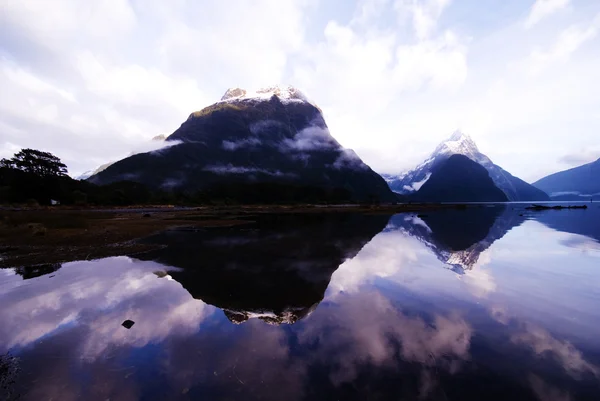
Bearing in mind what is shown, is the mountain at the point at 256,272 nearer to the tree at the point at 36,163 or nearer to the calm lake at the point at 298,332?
the calm lake at the point at 298,332

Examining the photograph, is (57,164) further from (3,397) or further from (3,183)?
(3,397)

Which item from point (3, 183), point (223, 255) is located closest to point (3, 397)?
point (223, 255)

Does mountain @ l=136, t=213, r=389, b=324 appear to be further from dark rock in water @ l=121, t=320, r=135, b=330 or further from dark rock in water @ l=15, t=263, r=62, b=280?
dark rock in water @ l=15, t=263, r=62, b=280

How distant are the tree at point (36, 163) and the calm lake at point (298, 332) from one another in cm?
16024

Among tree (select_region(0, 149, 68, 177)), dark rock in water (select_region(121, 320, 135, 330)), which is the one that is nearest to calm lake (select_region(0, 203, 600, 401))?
dark rock in water (select_region(121, 320, 135, 330))

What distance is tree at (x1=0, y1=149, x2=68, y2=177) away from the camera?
134 metres

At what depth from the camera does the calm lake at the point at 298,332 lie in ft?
27.7

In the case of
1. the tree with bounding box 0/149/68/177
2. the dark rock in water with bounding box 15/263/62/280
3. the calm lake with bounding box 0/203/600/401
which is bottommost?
the calm lake with bounding box 0/203/600/401

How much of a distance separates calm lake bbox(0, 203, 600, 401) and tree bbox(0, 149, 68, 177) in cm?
16024

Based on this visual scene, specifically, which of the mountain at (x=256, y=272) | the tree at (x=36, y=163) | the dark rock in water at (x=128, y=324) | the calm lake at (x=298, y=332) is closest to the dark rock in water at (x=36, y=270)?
the calm lake at (x=298, y=332)

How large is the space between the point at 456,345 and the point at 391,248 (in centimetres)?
2218

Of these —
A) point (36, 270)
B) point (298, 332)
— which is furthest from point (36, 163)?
point (298, 332)

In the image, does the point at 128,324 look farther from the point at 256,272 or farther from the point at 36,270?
the point at 36,270

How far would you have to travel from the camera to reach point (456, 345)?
35.9 ft
